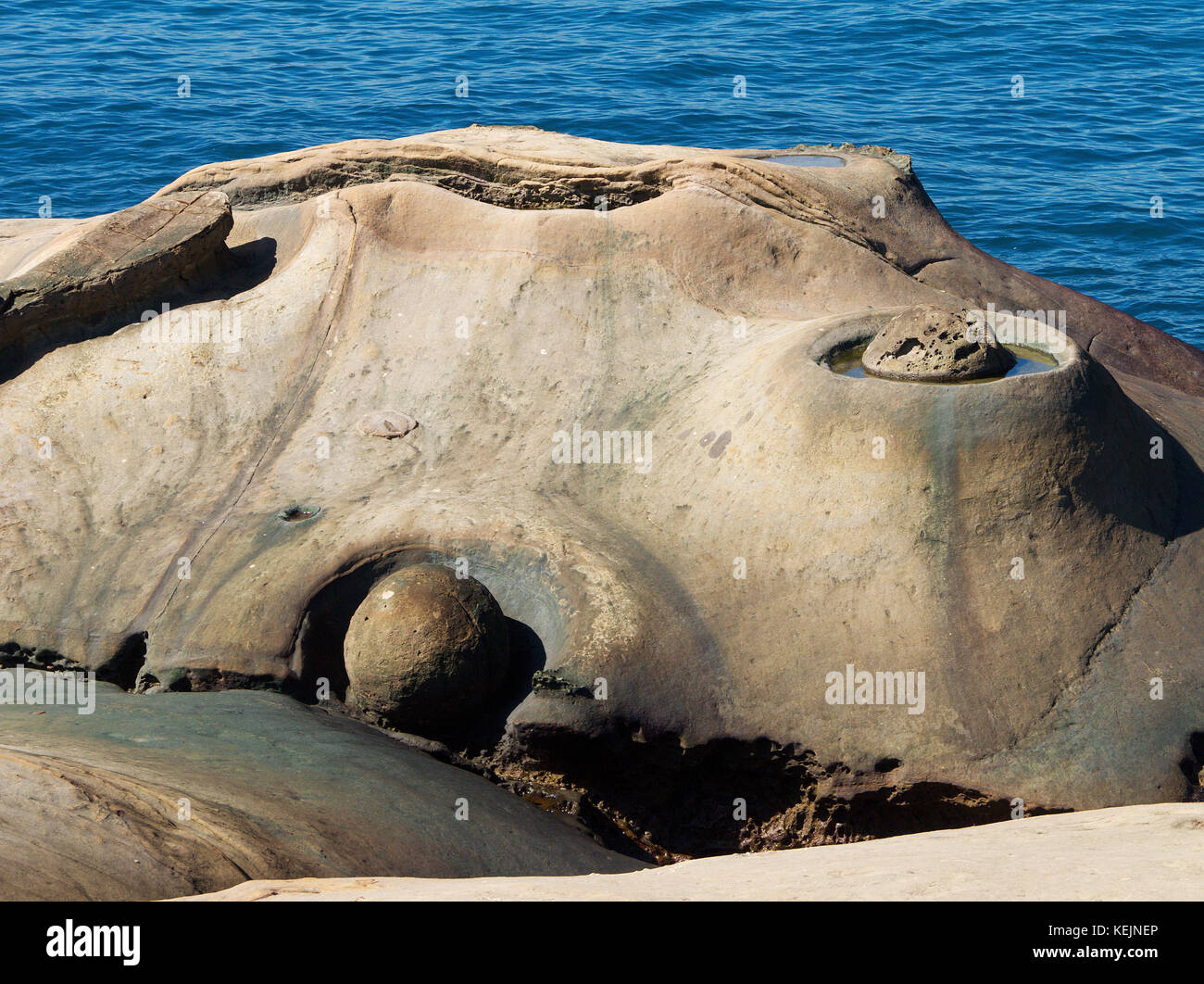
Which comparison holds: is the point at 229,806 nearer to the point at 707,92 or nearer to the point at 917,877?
the point at 917,877

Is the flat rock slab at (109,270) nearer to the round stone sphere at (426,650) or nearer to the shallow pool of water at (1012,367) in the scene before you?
the round stone sphere at (426,650)

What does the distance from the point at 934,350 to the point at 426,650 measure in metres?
2.94

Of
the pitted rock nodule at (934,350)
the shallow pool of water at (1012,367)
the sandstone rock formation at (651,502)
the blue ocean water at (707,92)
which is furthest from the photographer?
the blue ocean water at (707,92)

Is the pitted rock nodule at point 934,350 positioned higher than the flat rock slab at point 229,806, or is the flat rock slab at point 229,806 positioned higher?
the pitted rock nodule at point 934,350

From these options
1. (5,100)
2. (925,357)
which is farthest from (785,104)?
(925,357)

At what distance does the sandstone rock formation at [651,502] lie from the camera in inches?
224

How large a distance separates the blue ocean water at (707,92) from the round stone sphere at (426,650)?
33.3 feet

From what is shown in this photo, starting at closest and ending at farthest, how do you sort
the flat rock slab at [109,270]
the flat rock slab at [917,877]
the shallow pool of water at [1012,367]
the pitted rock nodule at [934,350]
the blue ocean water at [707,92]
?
1. the flat rock slab at [917,877]
2. the pitted rock nodule at [934,350]
3. the shallow pool of water at [1012,367]
4. the flat rock slab at [109,270]
5. the blue ocean water at [707,92]

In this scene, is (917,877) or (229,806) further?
(229,806)

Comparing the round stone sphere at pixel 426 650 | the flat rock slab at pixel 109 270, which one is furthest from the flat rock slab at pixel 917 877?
the flat rock slab at pixel 109 270

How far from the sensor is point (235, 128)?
18438 mm

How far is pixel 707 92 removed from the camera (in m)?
19.8

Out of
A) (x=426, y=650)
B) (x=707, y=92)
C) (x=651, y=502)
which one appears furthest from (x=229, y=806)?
(x=707, y=92)

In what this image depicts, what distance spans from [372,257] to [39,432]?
236 cm
